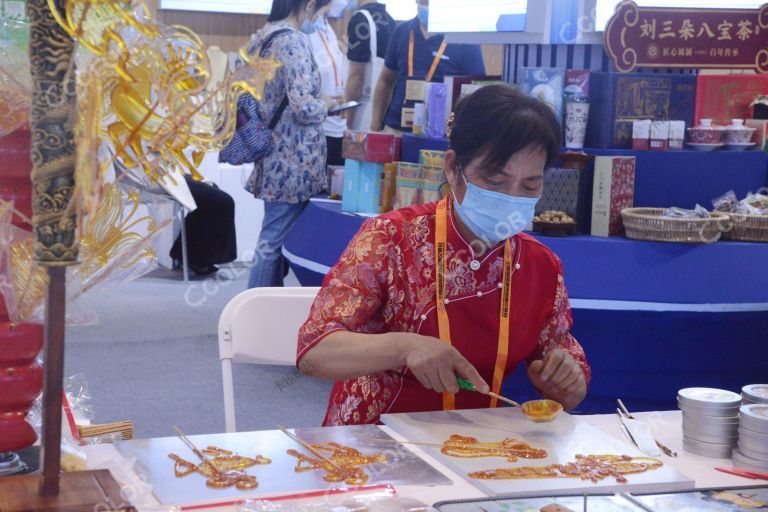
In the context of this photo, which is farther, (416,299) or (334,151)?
(334,151)

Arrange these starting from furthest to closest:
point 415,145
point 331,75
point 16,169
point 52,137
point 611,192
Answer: point 331,75, point 415,145, point 611,192, point 16,169, point 52,137

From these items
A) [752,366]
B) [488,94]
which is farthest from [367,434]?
[752,366]

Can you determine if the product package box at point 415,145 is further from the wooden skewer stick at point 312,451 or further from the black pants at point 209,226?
the black pants at point 209,226

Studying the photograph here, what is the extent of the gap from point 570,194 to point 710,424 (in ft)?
6.69

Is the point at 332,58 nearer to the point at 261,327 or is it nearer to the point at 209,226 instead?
the point at 209,226

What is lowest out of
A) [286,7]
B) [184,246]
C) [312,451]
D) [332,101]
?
[184,246]

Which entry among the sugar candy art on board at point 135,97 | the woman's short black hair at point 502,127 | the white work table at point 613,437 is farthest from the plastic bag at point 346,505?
the woman's short black hair at point 502,127

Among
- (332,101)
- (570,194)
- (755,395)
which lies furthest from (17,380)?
(332,101)

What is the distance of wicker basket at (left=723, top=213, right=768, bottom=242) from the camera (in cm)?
354

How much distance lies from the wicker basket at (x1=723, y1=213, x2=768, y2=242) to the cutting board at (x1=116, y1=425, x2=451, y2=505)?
227 centimetres

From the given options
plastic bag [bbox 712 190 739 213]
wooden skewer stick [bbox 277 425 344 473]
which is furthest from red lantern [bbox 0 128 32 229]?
plastic bag [bbox 712 190 739 213]

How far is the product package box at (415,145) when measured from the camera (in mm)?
4034

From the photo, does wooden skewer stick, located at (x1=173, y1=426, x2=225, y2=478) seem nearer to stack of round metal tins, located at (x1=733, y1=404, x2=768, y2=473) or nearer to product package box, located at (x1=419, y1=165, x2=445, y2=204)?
stack of round metal tins, located at (x1=733, y1=404, x2=768, y2=473)

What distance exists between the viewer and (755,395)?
172cm
